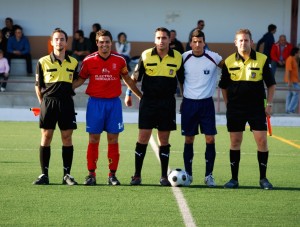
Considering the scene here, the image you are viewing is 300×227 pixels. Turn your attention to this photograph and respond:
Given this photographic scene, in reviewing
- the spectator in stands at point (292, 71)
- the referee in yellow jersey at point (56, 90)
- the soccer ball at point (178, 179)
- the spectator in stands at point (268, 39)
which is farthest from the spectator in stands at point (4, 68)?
the soccer ball at point (178, 179)

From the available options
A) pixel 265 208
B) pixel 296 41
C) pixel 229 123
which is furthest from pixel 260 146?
pixel 296 41

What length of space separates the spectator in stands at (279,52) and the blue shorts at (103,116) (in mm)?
16812

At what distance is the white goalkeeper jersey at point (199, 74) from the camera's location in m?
11.7

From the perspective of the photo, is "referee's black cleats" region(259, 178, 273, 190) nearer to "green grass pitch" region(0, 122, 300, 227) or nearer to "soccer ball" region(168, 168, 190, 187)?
"green grass pitch" region(0, 122, 300, 227)

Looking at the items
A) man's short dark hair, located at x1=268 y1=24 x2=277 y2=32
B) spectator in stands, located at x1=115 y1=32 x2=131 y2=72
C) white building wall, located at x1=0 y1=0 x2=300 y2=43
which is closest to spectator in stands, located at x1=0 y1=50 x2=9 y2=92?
spectator in stands, located at x1=115 y1=32 x2=131 y2=72

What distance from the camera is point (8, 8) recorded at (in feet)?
100

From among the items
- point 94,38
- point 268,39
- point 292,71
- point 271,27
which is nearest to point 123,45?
point 94,38

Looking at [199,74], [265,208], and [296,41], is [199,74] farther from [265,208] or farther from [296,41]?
[296,41]

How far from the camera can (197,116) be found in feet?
38.9

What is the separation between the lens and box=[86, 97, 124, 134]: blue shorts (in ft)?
38.3

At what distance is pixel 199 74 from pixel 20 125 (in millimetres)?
12118

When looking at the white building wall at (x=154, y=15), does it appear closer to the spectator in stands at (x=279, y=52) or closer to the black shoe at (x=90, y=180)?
the spectator in stands at (x=279, y=52)

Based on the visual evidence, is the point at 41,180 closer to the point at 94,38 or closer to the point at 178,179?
the point at 178,179

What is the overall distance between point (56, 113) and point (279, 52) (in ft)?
57.4
